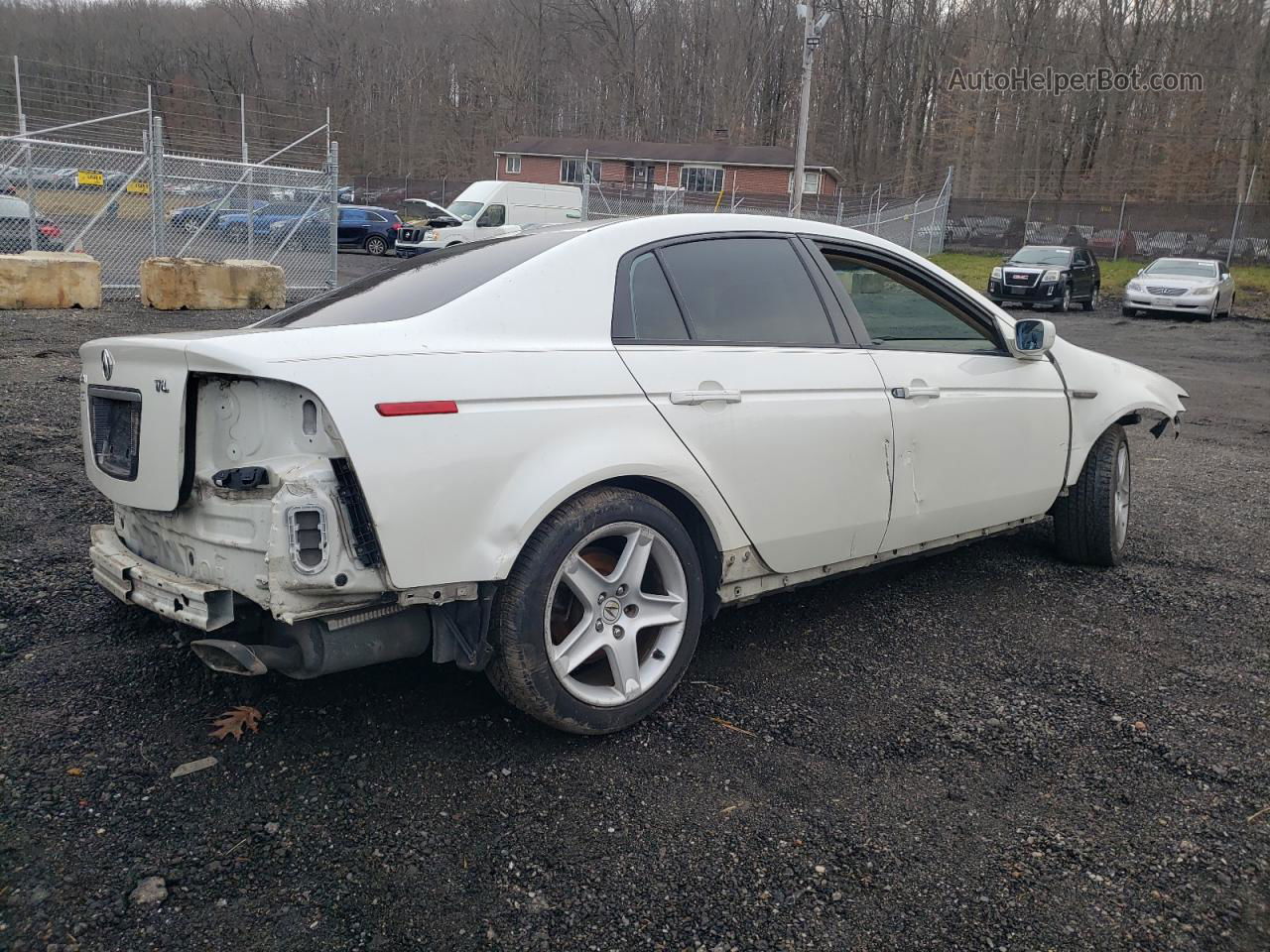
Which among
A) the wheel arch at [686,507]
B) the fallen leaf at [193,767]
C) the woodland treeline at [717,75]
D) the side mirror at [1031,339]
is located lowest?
the fallen leaf at [193,767]

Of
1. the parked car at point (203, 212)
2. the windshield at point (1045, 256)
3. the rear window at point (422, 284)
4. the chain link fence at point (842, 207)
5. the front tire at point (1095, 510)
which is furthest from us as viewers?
the chain link fence at point (842, 207)

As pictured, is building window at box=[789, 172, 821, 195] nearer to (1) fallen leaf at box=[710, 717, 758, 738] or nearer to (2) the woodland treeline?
(2) the woodland treeline

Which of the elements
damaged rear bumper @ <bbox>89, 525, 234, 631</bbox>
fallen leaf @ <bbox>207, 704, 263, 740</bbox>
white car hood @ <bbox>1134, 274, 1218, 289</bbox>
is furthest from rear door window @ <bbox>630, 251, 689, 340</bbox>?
white car hood @ <bbox>1134, 274, 1218, 289</bbox>

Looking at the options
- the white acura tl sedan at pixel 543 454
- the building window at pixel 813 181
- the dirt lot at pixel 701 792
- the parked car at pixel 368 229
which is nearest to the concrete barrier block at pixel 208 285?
the dirt lot at pixel 701 792

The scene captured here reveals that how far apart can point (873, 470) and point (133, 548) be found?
2.57 m

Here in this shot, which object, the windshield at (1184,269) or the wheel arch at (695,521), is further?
the windshield at (1184,269)

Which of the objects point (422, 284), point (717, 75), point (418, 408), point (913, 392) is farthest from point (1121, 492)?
point (717, 75)

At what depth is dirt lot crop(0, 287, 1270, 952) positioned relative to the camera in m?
2.29

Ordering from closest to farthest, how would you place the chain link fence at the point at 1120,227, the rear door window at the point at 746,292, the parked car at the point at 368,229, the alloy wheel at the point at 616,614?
the alloy wheel at the point at 616,614 < the rear door window at the point at 746,292 < the parked car at the point at 368,229 < the chain link fence at the point at 1120,227

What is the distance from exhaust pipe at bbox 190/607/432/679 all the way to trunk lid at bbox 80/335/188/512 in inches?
18.5

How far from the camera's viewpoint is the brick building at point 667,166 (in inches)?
2136

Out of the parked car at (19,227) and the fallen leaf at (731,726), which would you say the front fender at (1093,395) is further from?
the parked car at (19,227)

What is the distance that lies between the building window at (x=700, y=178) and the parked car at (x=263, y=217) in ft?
137

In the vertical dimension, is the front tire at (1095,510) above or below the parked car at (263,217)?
below
